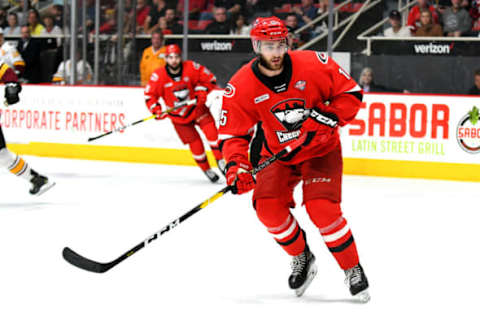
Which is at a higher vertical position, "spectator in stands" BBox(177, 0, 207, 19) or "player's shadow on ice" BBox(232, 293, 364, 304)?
"spectator in stands" BBox(177, 0, 207, 19)

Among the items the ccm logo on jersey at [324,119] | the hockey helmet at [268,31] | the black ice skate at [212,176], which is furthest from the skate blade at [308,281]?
the black ice skate at [212,176]

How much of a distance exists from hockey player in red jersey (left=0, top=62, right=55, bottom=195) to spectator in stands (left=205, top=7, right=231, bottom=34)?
3354 mm

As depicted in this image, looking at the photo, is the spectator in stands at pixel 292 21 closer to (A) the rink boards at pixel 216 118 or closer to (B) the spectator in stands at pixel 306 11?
(B) the spectator in stands at pixel 306 11

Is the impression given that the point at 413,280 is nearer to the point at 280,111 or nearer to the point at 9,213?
the point at 280,111

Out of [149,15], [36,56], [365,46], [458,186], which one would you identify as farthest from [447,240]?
[36,56]

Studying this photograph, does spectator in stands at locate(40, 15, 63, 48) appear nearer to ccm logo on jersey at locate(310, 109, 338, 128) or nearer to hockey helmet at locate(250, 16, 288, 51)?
hockey helmet at locate(250, 16, 288, 51)

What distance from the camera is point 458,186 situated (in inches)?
262

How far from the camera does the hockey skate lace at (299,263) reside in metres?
3.20

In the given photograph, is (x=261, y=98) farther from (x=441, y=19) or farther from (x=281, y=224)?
(x=441, y=19)

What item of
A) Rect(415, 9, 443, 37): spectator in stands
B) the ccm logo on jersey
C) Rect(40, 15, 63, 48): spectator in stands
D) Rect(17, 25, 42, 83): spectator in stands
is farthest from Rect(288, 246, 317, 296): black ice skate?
Rect(17, 25, 42, 83): spectator in stands

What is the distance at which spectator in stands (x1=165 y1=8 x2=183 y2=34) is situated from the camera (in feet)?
28.4

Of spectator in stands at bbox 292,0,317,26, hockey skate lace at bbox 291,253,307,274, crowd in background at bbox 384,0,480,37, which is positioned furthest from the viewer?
spectator in stands at bbox 292,0,317,26

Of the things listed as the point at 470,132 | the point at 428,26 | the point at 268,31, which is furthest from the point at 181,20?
the point at 268,31

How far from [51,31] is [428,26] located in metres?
4.14
